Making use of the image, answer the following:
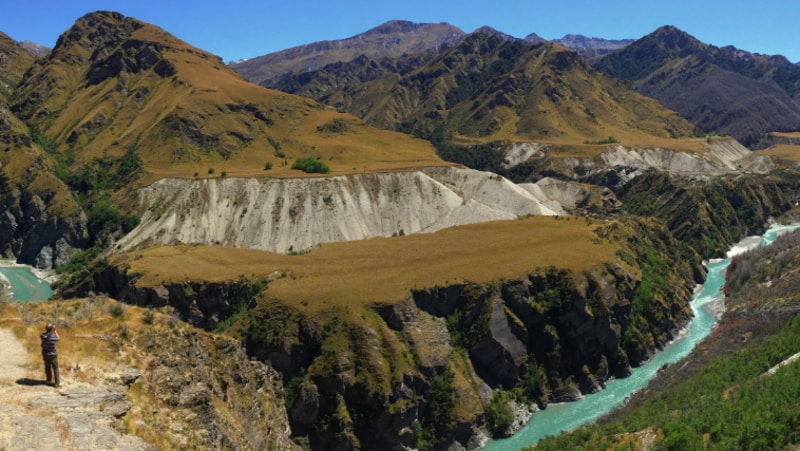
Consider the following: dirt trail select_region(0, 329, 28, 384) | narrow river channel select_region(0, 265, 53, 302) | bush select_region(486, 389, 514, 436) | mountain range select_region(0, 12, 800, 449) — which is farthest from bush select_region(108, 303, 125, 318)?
narrow river channel select_region(0, 265, 53, 302)

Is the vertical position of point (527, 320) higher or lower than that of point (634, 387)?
higher

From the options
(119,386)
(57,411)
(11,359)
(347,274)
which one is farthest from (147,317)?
(347,274)

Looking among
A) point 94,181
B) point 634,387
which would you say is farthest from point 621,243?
point 94,181

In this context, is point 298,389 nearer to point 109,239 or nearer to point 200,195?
point 200,195

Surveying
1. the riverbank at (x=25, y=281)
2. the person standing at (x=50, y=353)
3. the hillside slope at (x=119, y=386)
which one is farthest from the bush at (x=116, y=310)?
the riverbank at (x=25, y=281)

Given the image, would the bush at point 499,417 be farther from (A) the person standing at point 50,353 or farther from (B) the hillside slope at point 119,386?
(A) the person standing at point 50,353

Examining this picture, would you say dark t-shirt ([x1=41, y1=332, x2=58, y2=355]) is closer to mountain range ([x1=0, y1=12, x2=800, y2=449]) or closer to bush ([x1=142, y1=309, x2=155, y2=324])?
mountain range ([x1=0, y1=12, x2=800, y2=449])

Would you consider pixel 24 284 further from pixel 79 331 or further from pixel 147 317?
pixel 79 331
